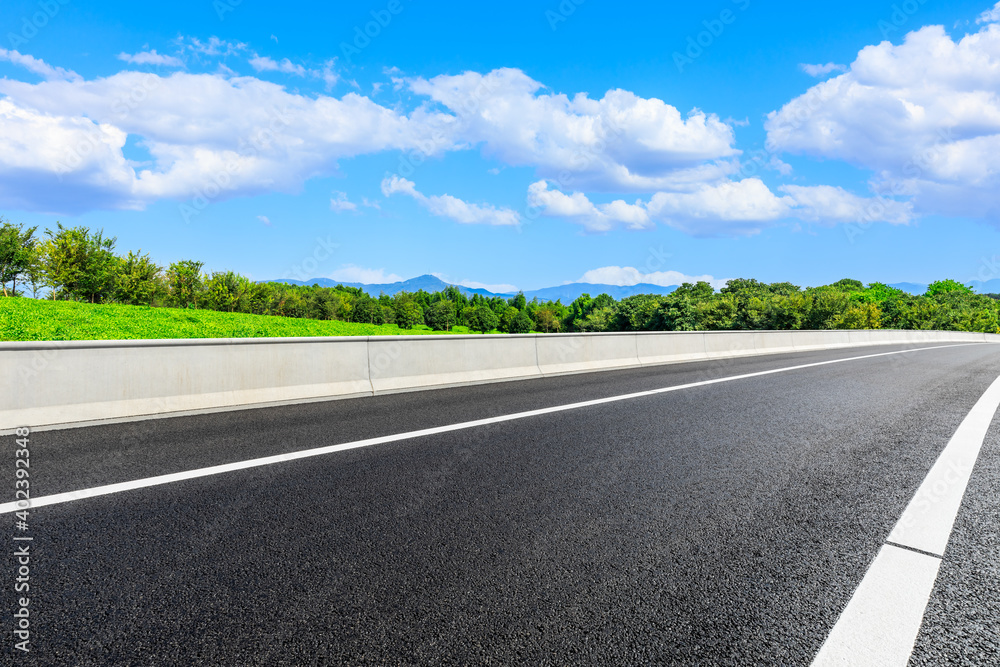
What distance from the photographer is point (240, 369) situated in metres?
8.05

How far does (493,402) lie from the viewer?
8.63m

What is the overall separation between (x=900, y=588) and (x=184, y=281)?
84435 mm

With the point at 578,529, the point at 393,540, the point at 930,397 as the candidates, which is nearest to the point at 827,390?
the point at 930,397

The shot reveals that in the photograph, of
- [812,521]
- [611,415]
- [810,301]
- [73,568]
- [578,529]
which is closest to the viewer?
[73,568]

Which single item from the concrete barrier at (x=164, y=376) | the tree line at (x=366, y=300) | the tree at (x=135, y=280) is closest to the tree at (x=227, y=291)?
the tree line at (x=366, y=300)

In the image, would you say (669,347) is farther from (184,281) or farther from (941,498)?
(184,281)

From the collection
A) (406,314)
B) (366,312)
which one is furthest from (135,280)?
(406,314)

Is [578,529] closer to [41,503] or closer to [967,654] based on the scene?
[967,654]

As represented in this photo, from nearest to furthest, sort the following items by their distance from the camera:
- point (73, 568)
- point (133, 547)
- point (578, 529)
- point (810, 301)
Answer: point (73, 568), point (133, 547), point (578, 529), point (810, 301)

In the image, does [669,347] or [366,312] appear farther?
[366,312]

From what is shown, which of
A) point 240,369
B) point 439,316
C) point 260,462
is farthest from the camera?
point 439,316

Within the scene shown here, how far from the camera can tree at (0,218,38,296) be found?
55969 mm

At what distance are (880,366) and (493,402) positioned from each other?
42.4 feet

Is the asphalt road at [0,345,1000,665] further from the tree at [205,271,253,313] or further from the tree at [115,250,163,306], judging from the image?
the tree at [205,271,253,313]
